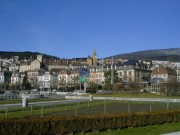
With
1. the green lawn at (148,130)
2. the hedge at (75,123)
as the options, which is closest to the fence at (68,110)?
the hedge at (75,123)

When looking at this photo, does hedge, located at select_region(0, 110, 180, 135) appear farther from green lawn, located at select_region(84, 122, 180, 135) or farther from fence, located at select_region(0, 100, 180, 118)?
fence, located at select_region(0, 100, 180, 118)

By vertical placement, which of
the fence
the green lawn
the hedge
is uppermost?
the hedge

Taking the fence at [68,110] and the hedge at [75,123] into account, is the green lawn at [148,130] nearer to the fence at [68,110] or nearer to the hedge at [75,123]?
the hedge at [75,123]

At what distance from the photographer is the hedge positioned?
16436 millimetres

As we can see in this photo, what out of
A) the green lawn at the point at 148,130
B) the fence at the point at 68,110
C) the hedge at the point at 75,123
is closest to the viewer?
the hedge at the point at 75,123

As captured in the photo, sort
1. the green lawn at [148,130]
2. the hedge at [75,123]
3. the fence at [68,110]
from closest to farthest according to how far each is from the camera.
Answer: the hedge at [75,123]
the green lawn at [148,130]
the fence at [68,110]

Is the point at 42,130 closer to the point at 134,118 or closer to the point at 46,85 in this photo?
the point at 134,118

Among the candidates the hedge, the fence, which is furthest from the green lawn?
the fence

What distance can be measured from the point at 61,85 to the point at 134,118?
147418mm

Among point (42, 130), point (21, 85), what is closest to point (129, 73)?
point (21, 85)

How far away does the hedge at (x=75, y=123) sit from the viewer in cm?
1644

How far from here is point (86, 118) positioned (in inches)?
763

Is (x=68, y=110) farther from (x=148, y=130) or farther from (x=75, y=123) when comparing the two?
(x=75, y=123)

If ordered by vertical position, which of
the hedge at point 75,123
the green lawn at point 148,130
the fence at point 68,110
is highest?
the hedge at point 75,123
